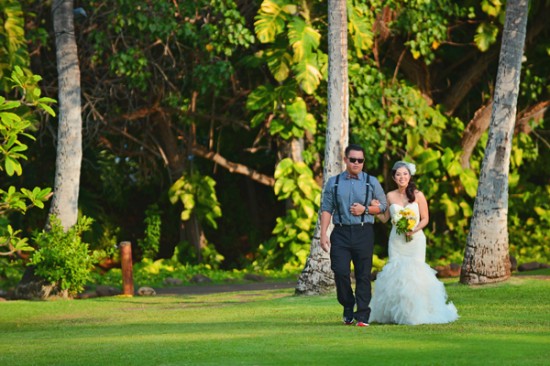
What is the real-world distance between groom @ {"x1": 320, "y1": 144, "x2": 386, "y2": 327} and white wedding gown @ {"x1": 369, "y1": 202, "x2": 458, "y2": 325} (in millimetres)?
251

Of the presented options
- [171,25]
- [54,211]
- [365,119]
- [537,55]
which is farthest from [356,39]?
[54,211]

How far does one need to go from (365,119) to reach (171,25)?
469 cm

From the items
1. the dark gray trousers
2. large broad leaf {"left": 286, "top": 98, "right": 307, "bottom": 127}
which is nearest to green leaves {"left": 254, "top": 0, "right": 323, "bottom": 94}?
large broad leaf {"left": 286, "top": 98, "right": 307, "bottom": 127}

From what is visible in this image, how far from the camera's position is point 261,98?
24.8 meters

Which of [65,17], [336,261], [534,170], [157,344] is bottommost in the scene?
[157,344]

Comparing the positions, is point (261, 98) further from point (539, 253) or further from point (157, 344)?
point (157, 344)

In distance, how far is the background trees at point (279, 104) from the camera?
2352 cm

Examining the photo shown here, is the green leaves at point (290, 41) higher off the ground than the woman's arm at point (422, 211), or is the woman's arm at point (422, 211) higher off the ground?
the green leaves at point (290, 41)

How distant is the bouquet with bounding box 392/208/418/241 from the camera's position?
41.7 ft

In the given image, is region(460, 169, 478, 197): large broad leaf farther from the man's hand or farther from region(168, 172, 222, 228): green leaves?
the man's hand

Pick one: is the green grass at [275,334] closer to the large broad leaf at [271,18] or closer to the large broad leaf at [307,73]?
the large broad leaf at [307,73]

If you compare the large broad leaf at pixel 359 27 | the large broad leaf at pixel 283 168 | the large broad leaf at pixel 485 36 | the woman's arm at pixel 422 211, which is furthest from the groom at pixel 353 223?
the large broad leaf at pixel 485 36

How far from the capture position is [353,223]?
1231 centimetres

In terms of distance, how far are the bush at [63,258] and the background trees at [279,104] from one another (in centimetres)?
426
